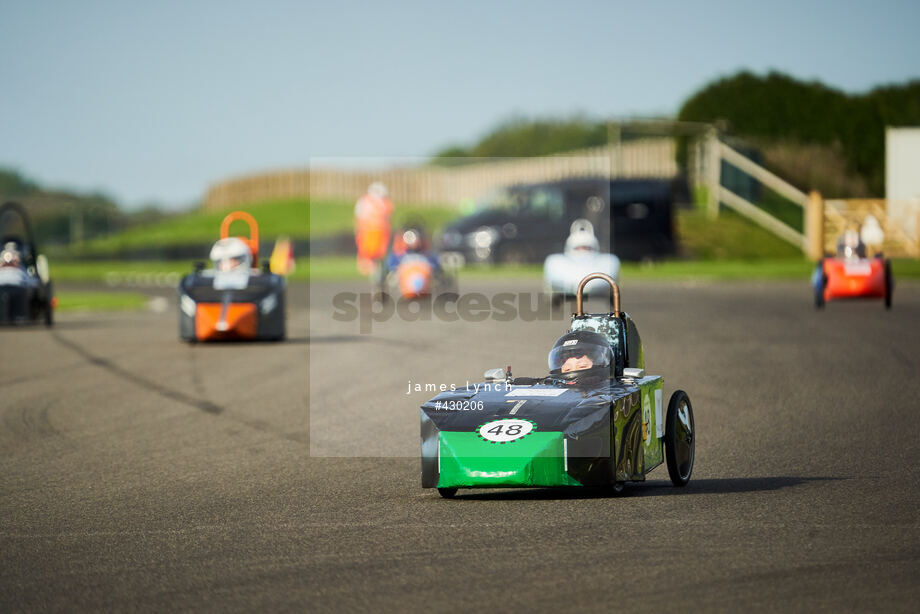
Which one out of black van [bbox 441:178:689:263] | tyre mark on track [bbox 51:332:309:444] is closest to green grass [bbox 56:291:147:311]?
tyre mark on track [bbox 51:332:309:444]

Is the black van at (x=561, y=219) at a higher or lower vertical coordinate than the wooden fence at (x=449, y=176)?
lower

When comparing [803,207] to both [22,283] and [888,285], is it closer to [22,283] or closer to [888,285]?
[888,285]

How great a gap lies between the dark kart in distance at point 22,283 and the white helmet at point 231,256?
3991 mm

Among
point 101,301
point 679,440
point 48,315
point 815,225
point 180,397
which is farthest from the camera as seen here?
point 815,225

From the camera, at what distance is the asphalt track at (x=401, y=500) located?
18.4 ft

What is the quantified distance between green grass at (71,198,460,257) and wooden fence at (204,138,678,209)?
2.94ft

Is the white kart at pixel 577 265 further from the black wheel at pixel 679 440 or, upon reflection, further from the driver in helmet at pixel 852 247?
the black wheel at pixel 679 440

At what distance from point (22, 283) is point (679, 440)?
617 inches

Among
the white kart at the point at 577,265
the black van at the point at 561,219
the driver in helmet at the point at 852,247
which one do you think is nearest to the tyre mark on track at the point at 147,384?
the white kart at the point at 577,265

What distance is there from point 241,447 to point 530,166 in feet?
143

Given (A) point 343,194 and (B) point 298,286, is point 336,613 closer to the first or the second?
(B) point 298,286

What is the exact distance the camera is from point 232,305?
17.8 meters

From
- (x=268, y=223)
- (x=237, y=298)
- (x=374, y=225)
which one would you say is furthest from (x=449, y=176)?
(x=237, y=298)

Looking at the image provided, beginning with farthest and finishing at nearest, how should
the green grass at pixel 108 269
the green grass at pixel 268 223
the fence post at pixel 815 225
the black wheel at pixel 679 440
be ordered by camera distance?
the green grass at pixel 268 223, the green grass at pixel 108 269, the fence post at pixel 815 225, the black wheel at pixel 679 440
